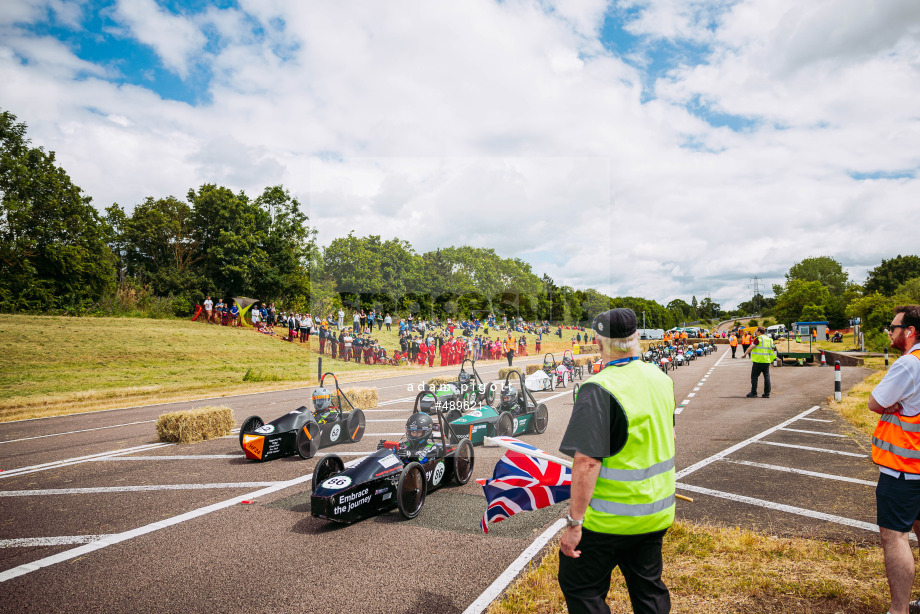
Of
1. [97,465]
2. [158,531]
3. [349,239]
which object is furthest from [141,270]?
[158,531]

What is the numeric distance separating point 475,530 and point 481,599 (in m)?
1.39

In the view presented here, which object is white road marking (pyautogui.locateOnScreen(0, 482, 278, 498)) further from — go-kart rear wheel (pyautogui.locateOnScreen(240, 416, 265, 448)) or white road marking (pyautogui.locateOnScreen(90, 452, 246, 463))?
white road marking (pyautogui.locateOnScreen(90, 452, 246, 463))

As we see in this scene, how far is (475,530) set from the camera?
202 inches

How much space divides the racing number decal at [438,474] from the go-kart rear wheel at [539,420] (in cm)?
383

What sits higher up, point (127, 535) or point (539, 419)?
point (539, 419)

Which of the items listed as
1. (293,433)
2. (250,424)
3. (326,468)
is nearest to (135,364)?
(250,424)

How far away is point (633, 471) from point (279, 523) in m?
4.54

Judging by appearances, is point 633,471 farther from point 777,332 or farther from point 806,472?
point 777,332

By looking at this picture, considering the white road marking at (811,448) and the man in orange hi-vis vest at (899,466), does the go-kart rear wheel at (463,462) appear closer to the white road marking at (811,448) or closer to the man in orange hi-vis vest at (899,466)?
the man in orange hi-vis vest at (899,466)

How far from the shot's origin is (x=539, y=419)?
10062 millimetres

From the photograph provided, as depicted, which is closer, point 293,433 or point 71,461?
point 293,433

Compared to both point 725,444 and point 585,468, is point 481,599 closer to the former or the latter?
point 585,468

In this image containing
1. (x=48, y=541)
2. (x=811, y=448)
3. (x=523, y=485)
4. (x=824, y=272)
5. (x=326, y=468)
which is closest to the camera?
(x=523, y=485)

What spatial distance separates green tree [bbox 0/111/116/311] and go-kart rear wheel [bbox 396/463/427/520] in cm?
3661
